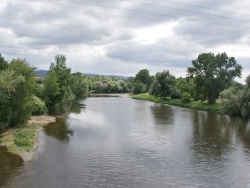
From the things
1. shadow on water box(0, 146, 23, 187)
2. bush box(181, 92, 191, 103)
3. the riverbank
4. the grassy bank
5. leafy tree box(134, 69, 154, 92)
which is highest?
leafy tree box(134, 69, 154, 92)

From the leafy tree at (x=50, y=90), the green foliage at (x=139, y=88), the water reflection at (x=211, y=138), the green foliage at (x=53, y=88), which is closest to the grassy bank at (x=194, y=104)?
the water reflection at (x=211, y=138)

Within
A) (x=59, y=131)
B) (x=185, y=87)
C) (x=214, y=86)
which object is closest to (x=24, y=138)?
(x=59, y=131)

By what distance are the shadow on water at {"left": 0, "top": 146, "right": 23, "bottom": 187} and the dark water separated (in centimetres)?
78

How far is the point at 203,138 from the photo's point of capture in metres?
45.6

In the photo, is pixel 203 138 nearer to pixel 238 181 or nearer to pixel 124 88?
pixel 238 181

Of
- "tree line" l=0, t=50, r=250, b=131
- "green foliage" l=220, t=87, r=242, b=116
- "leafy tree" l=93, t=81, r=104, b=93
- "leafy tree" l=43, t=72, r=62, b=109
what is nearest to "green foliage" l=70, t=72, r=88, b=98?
"tree line" l=0, t=50, r=250, b=131

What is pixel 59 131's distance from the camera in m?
47.9

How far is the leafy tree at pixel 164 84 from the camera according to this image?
11525 cm

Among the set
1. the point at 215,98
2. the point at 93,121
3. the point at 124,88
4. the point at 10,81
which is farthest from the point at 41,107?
the point at 124,88

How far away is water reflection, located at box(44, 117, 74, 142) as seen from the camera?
145 ft

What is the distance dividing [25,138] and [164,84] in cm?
8099

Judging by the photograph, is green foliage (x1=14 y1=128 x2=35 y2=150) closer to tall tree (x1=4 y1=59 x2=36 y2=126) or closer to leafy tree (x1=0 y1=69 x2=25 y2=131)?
leafy tree (x1=0 y1=69 x2=25 y2=131)

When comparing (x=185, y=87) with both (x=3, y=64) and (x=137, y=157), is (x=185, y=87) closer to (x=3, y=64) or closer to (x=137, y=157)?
(x=3, y=64)

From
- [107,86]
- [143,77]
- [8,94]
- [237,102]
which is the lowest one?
[237,102]
